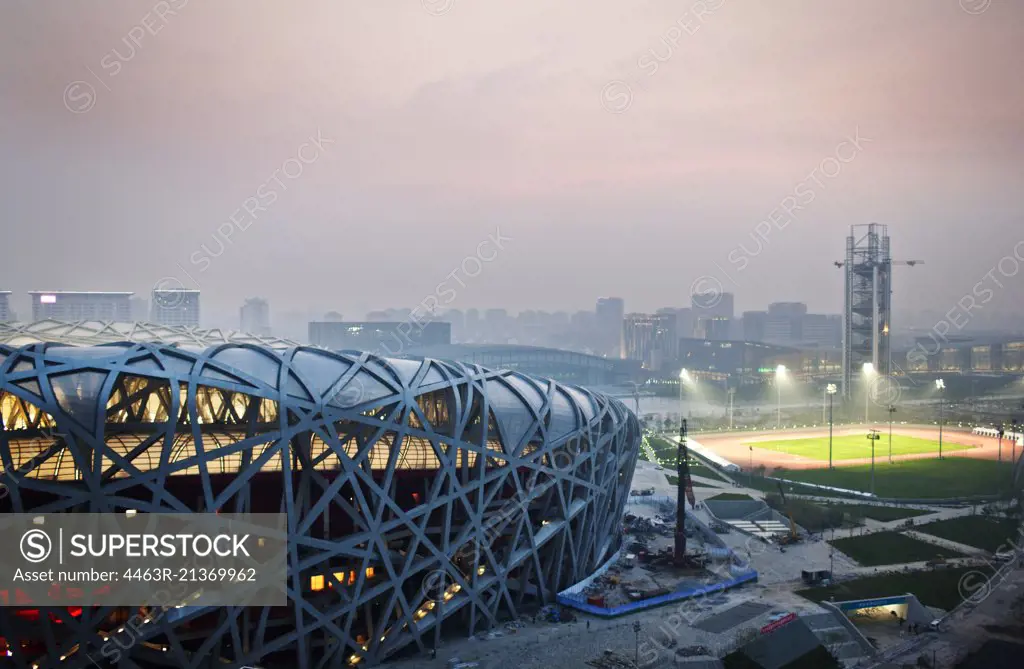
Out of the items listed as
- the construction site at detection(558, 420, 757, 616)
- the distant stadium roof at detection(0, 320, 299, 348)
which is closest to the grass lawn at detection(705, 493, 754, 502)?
the construction site at detection(558, 420, 757, 616)

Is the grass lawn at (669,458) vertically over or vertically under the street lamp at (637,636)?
over

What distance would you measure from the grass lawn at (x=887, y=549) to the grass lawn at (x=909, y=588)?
12.7 feet

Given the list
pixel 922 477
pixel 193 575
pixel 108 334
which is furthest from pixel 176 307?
pixel 193 575

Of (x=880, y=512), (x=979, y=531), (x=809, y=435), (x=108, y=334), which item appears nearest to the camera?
(x=108, y=334)

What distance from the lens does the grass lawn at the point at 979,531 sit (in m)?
61.1

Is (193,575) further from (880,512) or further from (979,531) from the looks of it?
(880,512)

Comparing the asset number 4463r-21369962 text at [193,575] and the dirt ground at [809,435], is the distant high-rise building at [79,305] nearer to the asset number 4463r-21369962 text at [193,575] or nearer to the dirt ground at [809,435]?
the dirt ground at [809,435]

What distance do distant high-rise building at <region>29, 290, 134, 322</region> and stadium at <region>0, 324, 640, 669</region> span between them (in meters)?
90.7

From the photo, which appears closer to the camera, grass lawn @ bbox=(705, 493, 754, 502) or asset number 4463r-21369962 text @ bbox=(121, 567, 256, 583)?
asset number 4463r-21369962 text @ bbox=(121, 567, 256, 583)

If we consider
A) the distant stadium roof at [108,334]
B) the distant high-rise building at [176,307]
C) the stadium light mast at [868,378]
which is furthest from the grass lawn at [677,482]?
the distant high-rise building at [176,307]

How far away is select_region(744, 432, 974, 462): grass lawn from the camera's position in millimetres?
104312

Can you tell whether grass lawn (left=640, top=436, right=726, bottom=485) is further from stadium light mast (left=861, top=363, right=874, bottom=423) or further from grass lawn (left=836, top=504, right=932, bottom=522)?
stadium light mast (left=861, top=363, right=874, bottom=423)

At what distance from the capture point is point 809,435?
4828 inches

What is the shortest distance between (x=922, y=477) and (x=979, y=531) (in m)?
24.3
